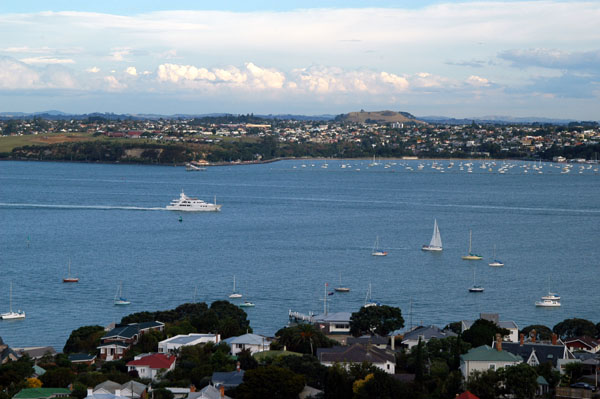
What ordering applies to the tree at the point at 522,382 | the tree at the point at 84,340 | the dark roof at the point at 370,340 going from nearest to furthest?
the tree at the point at 522,382 < the dark roof at the point at 370,340 < the tree at the point at 84,340

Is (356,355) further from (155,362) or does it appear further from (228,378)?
(155,362)

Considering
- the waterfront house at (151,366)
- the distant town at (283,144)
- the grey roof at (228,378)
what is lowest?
the distant town at (283,144)

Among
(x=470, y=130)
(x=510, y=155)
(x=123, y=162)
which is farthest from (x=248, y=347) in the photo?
(x=470, y=130)

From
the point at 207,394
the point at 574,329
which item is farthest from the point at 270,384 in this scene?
the point at 574,329

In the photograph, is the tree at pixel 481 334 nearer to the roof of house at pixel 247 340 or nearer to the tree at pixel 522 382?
the tree at pixel 522 382

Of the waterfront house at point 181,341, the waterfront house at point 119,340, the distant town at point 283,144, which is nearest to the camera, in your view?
the waterfront house at point 181,341

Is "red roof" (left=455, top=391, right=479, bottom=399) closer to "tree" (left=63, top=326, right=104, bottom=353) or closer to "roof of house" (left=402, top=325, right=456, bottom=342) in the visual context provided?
"roof of house" (left=402, top=325, right=456, bottom=342)

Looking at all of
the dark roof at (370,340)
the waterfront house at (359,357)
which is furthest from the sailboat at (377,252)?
the waterfront house at (359,357)

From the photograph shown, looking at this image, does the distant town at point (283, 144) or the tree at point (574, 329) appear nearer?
the tree at point (574, 329)
